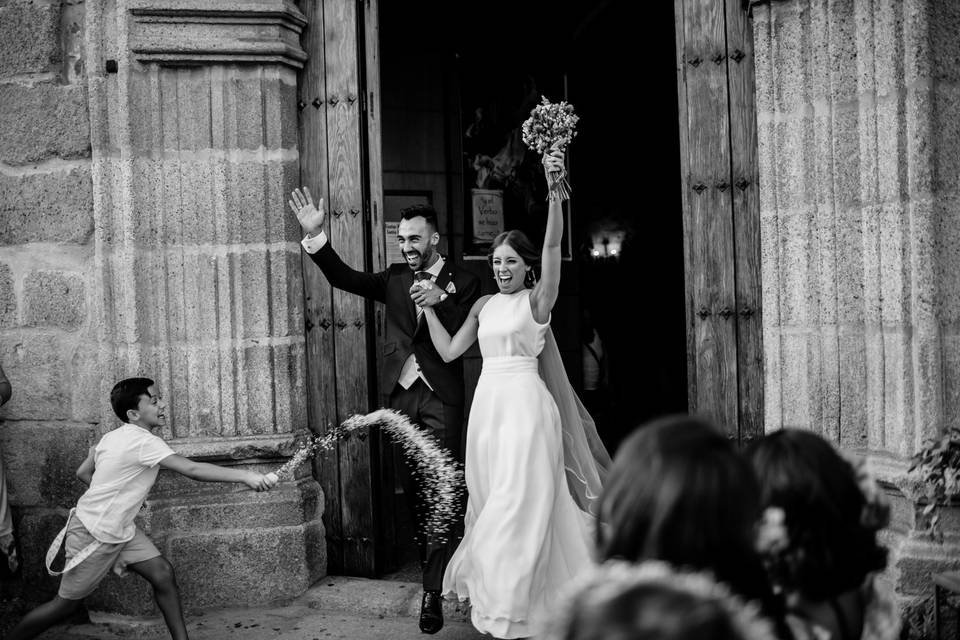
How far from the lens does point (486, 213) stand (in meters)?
8.28

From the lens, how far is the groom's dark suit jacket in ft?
16.0

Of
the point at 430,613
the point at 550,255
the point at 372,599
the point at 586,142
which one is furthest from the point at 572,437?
the point at 586,142

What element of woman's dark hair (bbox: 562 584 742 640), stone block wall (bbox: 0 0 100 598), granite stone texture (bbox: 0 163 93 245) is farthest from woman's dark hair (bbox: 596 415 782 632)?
A: granite stone texture (bbox: 0 163 93 245)

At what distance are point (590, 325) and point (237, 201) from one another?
4.58m

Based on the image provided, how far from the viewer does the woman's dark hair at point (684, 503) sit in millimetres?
1456

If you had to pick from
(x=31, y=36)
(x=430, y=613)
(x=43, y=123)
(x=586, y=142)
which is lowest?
(x=430, y=613)

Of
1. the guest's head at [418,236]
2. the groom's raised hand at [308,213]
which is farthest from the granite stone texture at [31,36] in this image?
the guest's head at [418,236]

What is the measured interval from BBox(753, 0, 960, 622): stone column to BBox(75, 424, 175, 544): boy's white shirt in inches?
113

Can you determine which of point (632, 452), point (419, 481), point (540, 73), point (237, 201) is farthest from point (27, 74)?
point (632, 452)

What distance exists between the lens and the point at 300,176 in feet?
18.1

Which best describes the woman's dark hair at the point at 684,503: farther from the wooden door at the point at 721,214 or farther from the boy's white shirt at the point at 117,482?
the wooden door at the point at 721,214

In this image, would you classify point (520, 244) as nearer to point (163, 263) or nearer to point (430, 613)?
point (430, 613)

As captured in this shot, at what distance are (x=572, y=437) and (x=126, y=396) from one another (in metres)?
2.08

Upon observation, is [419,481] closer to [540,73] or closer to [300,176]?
[300,176]
